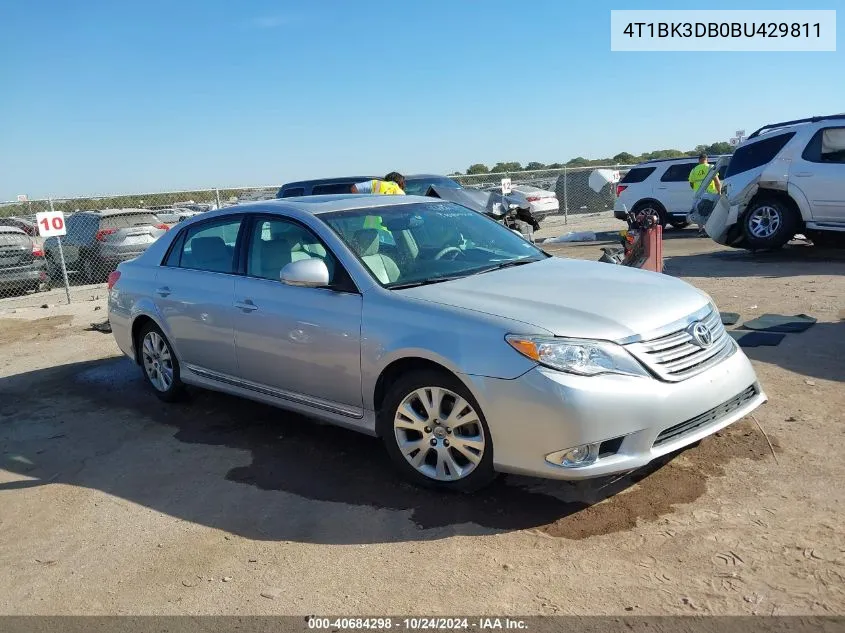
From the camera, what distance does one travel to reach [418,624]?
296 centimetres

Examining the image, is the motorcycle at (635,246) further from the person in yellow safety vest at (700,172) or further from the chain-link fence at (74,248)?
the person in yellow safety vest at (700,172)

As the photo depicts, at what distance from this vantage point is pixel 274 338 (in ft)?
15.8

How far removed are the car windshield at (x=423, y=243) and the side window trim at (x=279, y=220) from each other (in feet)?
0.41

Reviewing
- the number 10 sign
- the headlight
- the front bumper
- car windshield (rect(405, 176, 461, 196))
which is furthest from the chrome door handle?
car windshield (rect(405, 176, 461, 196))

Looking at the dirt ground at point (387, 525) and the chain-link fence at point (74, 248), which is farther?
the chain-link fence at point (74, 248)

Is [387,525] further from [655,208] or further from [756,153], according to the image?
[655,208]

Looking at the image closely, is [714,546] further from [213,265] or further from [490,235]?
[213,265]

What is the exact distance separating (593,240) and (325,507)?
44.7ft

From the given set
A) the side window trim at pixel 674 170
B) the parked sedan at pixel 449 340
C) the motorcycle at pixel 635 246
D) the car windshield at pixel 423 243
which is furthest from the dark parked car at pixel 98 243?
the side window trim at pixel 674 170

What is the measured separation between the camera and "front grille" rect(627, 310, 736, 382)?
11.9ft

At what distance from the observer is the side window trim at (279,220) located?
4454 mm

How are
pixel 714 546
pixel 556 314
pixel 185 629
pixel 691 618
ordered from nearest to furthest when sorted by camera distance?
pixel 691 618 < pixel 185 629 < pixel 714 546 < pixel 556 314

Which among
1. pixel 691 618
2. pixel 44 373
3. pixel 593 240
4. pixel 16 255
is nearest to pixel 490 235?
pixel 691 618

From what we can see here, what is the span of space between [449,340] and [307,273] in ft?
3.50
